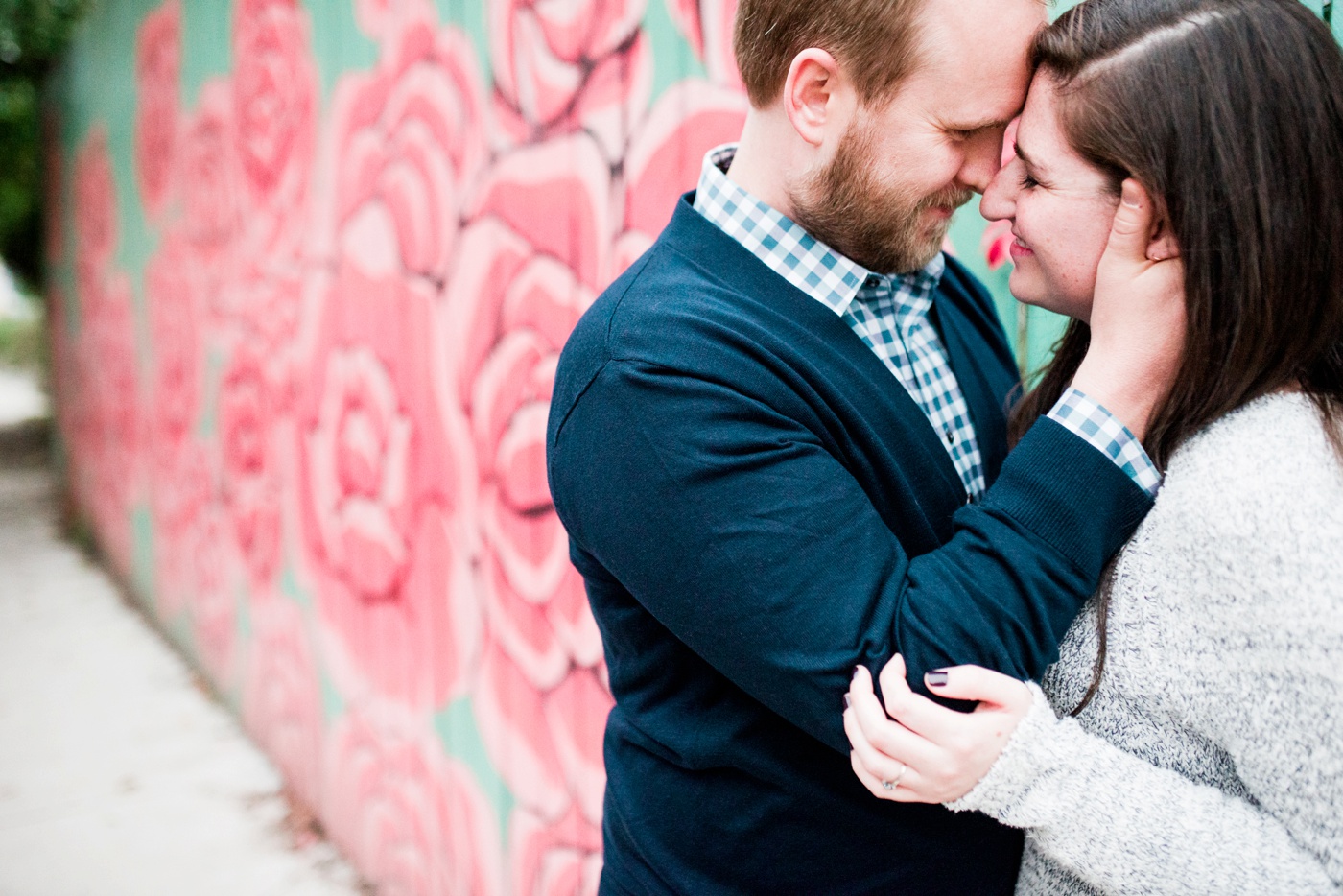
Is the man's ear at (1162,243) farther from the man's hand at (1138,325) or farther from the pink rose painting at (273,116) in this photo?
the pink rose painting at (273,116)

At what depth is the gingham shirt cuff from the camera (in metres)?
1.16

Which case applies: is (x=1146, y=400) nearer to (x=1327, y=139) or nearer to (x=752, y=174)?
(x=1327, y=139)

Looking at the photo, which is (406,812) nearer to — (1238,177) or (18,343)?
(1238,177)

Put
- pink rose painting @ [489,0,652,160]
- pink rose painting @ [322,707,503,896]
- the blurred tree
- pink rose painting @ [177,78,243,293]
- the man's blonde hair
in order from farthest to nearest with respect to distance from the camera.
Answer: the blurred tree, pink rose painting @ [177,78,243,293], pink rose painting @ [322,707,503,896], pink rose painting @ [489,0,652,160], the man's blonde hair

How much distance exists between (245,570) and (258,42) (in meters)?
2.35

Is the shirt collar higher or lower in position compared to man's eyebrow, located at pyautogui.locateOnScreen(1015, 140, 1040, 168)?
lower

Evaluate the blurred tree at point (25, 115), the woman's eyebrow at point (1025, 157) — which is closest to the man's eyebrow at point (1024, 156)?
the woman's eyebrow at point (1025, 157)

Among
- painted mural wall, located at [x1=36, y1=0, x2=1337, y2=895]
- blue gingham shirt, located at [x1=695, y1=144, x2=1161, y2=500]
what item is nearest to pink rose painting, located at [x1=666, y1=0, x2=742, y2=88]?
painted mural wall, located at [x1=36, y1=0, x2=1337, y2=895]

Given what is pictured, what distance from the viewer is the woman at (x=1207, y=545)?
105 cm

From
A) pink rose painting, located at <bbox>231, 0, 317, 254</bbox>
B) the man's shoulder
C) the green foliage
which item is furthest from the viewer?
the green foliage

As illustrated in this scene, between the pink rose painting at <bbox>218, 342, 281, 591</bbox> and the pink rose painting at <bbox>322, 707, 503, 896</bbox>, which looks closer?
the pink rose painting at <bbox>322, 707, 503, 896</bbox>

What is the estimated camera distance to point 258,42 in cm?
422

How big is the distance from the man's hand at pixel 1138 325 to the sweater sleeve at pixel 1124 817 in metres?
0.35

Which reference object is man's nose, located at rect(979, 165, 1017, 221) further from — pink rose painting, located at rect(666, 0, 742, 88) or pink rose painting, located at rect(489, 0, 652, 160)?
pink rose painting, located at rect(489, 0, 652, 160)
